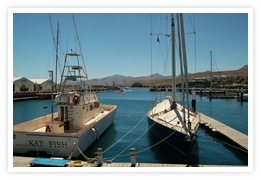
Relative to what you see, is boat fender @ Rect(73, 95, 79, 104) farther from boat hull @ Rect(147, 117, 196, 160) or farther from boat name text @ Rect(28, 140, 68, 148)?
boat hull @ Rect(147, 117, 196, 160)

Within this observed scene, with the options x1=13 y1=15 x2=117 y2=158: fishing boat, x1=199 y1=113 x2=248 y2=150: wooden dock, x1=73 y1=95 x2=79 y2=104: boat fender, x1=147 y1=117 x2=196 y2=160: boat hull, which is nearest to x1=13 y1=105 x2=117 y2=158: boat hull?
x1=13 y1=15 x2=117 y2=158: fishing boat

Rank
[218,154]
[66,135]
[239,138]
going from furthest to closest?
[239,138] < [218,154] < [66,135]

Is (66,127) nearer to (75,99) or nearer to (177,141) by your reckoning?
(75,99)

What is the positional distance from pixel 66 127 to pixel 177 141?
15.6ft

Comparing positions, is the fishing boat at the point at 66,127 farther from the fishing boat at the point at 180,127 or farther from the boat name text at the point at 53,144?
the fishing boat at the point at 180,127

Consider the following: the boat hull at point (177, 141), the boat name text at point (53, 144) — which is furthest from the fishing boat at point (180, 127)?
the boat name text at point (53, 144)
